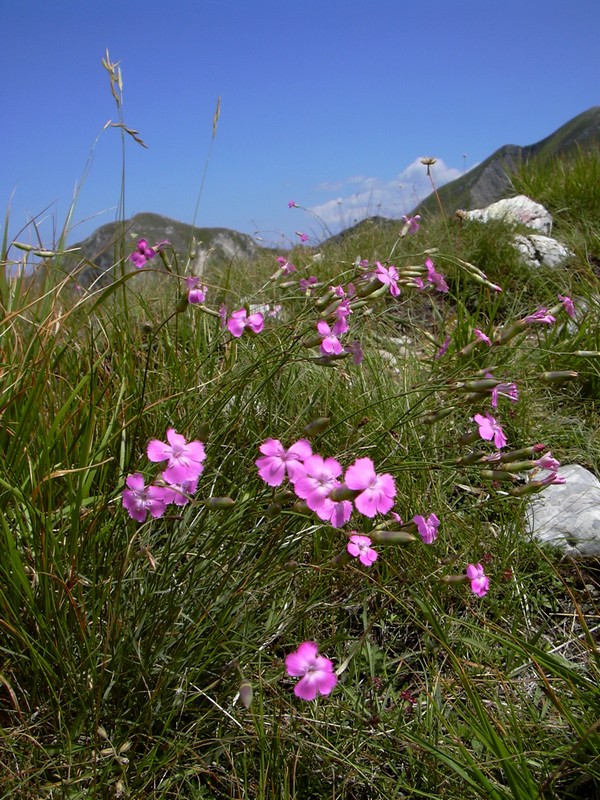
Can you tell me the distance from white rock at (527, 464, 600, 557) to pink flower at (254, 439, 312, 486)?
43.7 inches

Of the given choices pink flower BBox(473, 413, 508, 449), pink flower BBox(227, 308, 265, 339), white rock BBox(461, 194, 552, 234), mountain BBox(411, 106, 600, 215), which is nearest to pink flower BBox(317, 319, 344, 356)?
pink flower BBox(227, 308, 265, 339)

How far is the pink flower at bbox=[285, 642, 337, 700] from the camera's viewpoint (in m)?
1.02

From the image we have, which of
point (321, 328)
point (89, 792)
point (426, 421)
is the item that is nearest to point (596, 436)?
point (426, 421)

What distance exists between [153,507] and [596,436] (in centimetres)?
193

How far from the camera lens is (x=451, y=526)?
1.95m

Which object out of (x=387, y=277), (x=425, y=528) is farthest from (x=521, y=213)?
(x=425, y=528)

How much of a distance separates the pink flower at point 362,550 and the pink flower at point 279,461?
0.21m

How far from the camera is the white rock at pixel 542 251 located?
4012 mm

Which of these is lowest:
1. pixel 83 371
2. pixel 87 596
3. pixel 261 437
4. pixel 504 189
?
pixel 87 596

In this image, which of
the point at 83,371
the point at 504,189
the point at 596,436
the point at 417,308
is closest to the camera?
the point at 83,371

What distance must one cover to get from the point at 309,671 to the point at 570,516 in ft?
4.36

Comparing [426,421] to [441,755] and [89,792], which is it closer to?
[441,755]

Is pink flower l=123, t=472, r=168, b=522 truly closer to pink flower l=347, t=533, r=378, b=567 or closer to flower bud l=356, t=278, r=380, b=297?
pink flower l=347, t=533, r=378, b=567

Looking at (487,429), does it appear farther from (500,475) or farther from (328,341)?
(328,341)
